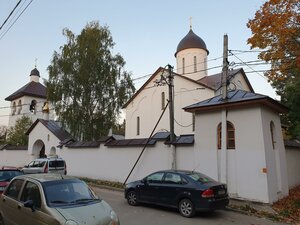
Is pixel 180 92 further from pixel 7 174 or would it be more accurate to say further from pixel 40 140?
pixel 7 174

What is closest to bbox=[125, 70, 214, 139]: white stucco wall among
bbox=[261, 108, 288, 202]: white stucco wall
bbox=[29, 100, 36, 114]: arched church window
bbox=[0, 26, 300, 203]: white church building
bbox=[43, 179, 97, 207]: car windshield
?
bbox=[0, 26, 300, 203]: white church building

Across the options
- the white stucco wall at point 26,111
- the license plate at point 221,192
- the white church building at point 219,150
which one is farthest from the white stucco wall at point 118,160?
the white stucco wall at point 26,111

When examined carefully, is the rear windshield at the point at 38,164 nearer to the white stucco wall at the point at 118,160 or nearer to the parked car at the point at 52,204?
the white stucco wall at the point at 118,160

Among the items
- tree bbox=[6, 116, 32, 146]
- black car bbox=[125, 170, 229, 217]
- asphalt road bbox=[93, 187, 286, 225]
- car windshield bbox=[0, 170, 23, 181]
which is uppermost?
tree bbox=[6, 116, 32, 146]

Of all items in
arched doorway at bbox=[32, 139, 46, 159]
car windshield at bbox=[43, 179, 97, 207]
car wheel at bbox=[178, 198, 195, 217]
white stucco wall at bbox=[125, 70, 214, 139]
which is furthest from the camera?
arched doorway at bbox=[32, 139, 46, 159]

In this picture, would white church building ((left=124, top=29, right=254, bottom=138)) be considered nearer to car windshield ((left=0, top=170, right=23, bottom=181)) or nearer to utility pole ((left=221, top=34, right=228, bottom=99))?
utility pole ((left=221, top=34, right=228, bottom=99))

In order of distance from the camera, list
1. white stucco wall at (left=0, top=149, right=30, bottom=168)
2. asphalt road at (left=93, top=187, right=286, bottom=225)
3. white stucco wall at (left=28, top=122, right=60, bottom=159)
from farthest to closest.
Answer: white stucco wall at (left=0, top=149, right=30, bottom=168)
white stucco wall at (left=28, top=122, right=60, bottom=159)
asphalt road at (left=93, top=187, right=286, bottom=225)

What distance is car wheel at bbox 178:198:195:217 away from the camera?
9.34m

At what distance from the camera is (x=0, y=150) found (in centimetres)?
3534

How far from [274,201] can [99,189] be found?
9.60 meters

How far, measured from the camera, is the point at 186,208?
31.2 ft

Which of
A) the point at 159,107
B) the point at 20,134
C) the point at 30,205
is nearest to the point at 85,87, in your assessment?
the point at 159,107

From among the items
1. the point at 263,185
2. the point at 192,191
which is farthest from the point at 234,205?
the point at 192,191

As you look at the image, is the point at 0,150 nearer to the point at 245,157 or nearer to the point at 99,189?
the point at 99,189
